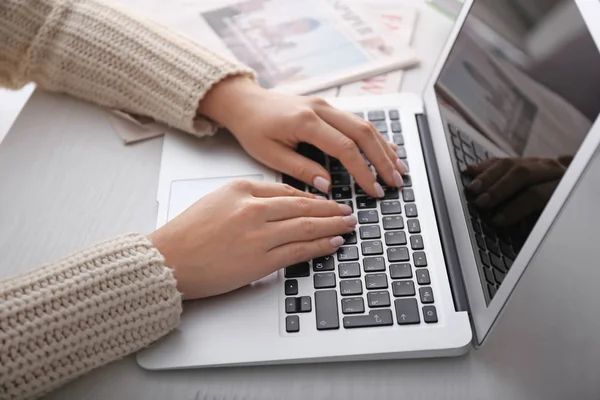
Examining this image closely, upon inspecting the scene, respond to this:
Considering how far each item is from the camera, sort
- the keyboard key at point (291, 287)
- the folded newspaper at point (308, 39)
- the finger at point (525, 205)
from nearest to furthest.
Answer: the finger at point (525, 205) < the keyboard key at point (291, 287) < the folded newspaper at point (308, 39)

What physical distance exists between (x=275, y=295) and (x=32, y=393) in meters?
0.22

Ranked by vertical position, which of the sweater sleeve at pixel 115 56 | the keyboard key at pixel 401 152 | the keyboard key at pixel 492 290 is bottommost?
the keyboard key at pixel 492 290

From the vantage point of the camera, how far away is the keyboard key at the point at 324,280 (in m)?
0.56

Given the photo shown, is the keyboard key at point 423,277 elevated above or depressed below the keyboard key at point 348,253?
below

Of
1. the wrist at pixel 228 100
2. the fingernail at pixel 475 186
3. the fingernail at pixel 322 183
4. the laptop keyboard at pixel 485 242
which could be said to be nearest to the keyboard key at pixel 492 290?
the laptop keyboard at pixel 485 242

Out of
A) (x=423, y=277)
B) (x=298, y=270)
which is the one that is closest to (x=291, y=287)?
(x=298, y=270)

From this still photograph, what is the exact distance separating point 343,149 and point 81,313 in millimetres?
316

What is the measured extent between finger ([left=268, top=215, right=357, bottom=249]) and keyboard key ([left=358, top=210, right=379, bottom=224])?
A: 25 millimetres

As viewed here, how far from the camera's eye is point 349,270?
57 cm

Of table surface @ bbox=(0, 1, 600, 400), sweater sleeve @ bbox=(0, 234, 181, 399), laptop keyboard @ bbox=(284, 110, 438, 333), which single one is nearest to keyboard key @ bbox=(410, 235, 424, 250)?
laptop keyboard @ bbox=(284, 110, 438, 333)

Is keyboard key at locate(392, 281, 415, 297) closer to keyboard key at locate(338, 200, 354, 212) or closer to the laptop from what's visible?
the laptop

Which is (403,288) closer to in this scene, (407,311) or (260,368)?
(407,311)

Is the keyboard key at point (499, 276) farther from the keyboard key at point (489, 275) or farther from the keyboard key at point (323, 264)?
the keyboard key at point (323, 264)

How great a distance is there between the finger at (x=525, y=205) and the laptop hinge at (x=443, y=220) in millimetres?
65
